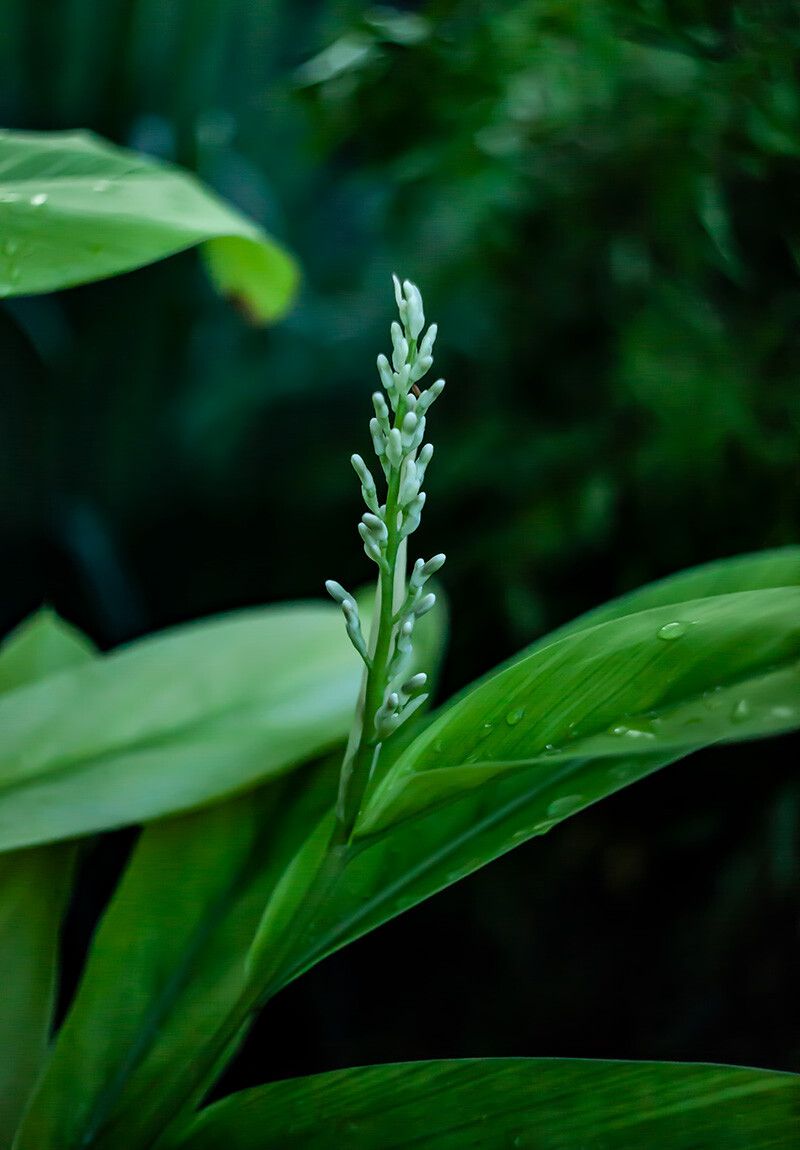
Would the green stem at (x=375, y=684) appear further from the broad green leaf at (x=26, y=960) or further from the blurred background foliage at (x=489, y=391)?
the blurred background foliage at (x=489, y=391)

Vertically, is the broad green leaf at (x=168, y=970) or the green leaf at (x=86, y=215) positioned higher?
the green leaf at (x=86, y=215)

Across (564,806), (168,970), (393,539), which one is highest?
(393,539)

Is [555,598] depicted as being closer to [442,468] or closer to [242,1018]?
[442,468]

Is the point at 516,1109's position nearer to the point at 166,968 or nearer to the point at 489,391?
the point at 166,968

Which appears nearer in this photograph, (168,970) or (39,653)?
(168,970)

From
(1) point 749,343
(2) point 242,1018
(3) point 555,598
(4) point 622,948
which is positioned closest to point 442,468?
(3) point 555,598

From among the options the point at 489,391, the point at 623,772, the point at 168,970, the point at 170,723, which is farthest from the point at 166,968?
the point at 489,391

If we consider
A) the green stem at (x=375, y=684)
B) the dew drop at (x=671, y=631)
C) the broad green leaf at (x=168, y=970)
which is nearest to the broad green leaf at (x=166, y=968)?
the broad green leaf at (x=168, y=970)
